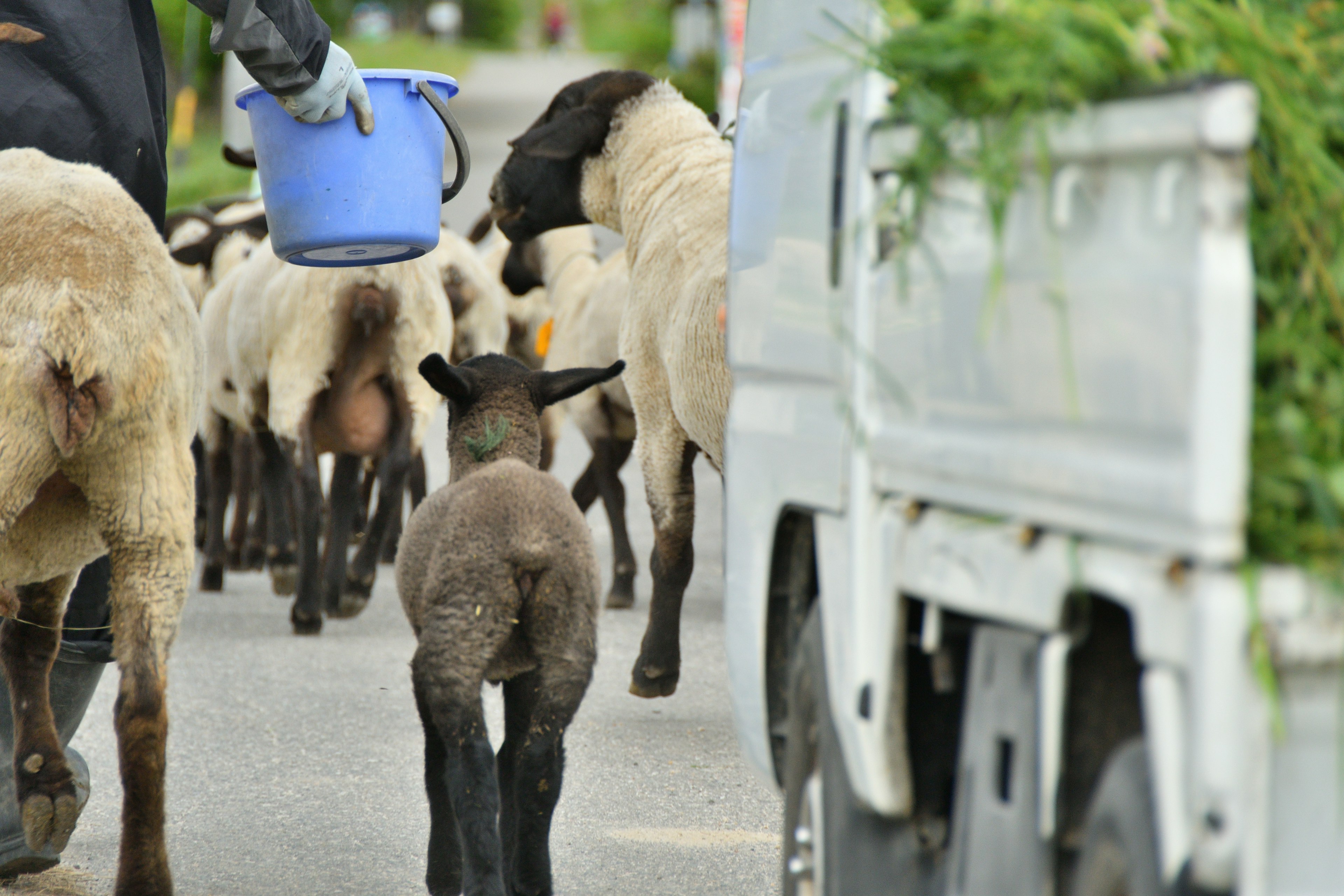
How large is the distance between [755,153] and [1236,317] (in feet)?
5.77

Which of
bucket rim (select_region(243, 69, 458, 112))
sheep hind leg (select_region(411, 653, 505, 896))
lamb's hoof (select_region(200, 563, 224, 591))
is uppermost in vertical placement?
bucket rim (select_region(243, 69, 458, 112))

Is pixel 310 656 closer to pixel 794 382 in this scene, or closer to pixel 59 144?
pixel 59 144

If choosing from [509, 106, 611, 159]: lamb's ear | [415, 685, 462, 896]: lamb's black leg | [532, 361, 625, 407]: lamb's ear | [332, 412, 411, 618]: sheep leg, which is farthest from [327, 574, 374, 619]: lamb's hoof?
[415, 685, 462, 896]: lamb's black leg

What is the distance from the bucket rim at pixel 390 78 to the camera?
161 inches

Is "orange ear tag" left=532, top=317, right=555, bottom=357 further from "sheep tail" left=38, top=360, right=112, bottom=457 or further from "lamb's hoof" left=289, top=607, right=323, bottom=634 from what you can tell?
"sheep tail" left=38, top=360, right=112, bottom=457

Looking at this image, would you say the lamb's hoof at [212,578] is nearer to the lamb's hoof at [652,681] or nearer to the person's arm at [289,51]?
the lamb's hoof at [652,681]

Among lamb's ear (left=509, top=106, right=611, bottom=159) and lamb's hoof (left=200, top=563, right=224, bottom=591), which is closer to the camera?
lamb's ear (left=509, top=106, right=611, bottom=159)

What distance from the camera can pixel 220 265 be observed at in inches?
348

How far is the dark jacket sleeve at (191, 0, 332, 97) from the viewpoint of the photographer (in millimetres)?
3531

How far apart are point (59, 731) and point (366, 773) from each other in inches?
43.8

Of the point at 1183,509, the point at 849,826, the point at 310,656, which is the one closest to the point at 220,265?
the point at 310,656

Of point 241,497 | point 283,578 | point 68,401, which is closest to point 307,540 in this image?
point 283,578

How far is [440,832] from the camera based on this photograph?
12.1 feet

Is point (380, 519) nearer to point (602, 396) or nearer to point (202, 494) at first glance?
point (602, 396)
